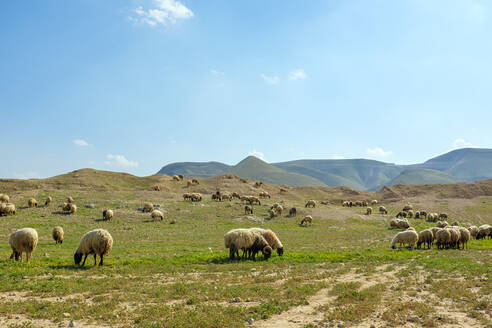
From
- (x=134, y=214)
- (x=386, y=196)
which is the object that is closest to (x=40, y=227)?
(x=134, y=214)

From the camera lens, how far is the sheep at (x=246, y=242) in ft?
71.3

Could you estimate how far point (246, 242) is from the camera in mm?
21766

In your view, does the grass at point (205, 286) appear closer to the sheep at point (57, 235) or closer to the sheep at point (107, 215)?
the sheep at point (57, 235)

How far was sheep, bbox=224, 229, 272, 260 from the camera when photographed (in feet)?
71.3

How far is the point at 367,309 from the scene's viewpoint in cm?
1078

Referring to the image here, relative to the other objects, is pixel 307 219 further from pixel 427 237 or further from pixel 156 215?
pixel 156 215

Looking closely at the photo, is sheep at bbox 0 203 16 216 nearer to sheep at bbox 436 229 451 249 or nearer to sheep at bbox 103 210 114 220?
sheep at bbox 103 210 114 220

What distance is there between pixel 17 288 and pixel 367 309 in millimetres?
14662

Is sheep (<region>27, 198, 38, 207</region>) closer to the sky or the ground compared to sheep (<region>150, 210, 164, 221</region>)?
closer to the sky

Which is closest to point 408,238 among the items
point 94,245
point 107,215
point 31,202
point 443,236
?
point 443,236

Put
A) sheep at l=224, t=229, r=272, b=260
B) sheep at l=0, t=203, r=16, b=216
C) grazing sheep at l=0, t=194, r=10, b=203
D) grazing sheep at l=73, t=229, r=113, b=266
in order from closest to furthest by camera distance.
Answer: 1. grazing sheep at l=73, t=229, r=113, b=266
2. sheep at l=224, t=229, r=272, b=260
3. sheep at l=0, t=203, r=16, b=216
4. grazing sheep at l=0, t=194, r=10, b=203

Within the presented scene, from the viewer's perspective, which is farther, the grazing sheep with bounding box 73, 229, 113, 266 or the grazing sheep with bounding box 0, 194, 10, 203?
the grazing sheep with bounding box 0, 194, 10, 203

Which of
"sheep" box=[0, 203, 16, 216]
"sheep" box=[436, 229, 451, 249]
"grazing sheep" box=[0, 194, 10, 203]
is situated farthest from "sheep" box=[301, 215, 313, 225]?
"grazing sheep" box=[0, 194, 10, 203]

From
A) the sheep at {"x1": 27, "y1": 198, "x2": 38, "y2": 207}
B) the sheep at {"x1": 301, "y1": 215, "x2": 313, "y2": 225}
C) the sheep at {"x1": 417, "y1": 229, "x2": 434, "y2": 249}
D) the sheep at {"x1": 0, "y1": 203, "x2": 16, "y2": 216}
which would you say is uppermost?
the sheep at {"x1": 27, "y1": 198, "x2": 38, "y2": 207}
